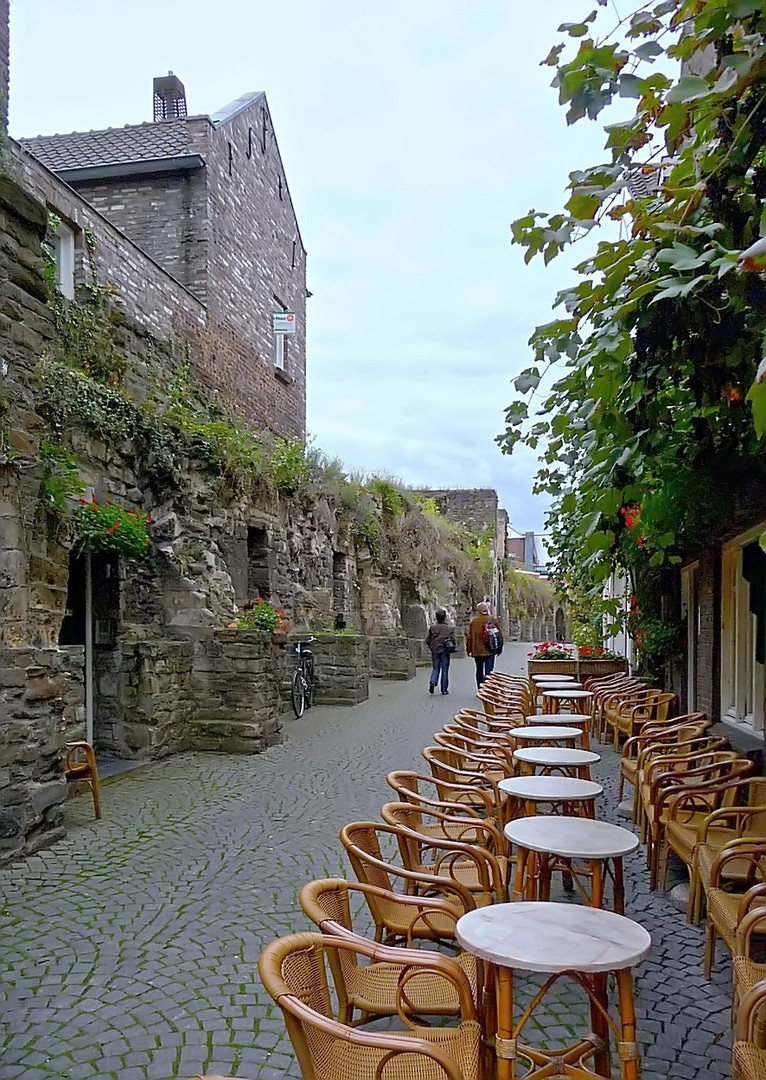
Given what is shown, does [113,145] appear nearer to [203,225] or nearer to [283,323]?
[203,225]

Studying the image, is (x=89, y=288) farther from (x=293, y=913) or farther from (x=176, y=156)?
(x=293, y=913)

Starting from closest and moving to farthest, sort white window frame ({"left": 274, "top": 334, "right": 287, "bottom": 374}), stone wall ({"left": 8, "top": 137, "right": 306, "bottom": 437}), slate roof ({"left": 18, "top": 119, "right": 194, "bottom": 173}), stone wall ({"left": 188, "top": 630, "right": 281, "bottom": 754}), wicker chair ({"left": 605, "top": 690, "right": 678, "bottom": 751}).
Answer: wicker chair ({"left": 605, "top": 690, "right": 678, "bottom": 751}) → stone wall ({"left": 188, "top": 630, "right": 281, "bottom": 754}) → stone wall ({"left": 8, "top": 137, "right": 306, "bottom": 437}) → slate roof ({"left": 18, "top": 119, "right": 194, "bottom": 173}) → white window frame ({"left": 274, "top": 334, "right": 287, "bottom": 374})

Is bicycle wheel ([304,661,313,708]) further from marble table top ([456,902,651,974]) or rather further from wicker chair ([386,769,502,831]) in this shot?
marble table top ([456,902,651,974])

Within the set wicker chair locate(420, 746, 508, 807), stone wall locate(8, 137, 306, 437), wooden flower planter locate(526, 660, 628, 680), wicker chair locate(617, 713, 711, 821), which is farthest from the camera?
wooden flower planter locate(526, 660, 628, 680)

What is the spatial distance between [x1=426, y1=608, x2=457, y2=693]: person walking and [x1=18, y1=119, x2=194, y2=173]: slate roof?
9.46 metres

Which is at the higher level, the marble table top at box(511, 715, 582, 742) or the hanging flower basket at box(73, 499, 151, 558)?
the hanging flower basket at box(73, 499, 151, 558)

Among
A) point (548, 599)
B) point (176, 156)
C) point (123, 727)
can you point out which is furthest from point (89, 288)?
point (548, 599)

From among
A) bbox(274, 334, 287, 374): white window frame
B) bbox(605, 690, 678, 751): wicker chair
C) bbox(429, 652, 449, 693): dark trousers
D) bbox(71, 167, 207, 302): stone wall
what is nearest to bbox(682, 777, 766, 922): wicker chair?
bbox(605, 690, 678, 751): wicker chair

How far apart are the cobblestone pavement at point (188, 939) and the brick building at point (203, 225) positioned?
787 cm

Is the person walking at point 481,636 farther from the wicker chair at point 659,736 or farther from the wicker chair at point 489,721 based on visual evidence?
the wicker chair at point 659,736

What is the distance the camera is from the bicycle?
1152 cm

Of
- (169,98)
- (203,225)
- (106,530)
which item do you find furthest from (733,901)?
(169,98)

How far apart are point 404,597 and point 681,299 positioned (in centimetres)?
1779

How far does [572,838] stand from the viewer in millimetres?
3312
